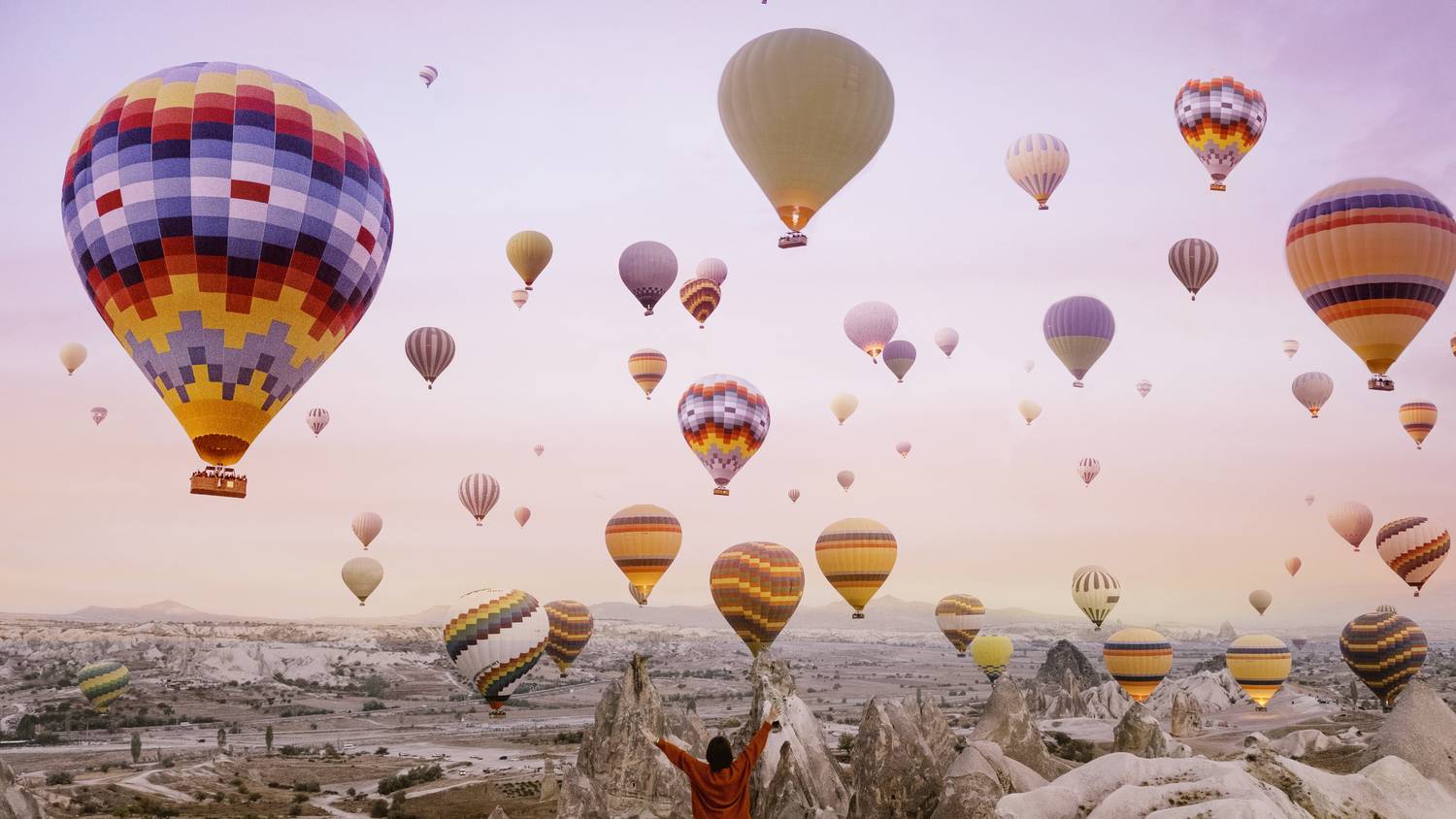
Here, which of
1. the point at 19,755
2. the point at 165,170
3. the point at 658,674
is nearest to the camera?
the point at 165,170

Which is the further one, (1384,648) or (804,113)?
(1384,648)

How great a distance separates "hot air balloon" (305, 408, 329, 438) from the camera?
7850 centimetres

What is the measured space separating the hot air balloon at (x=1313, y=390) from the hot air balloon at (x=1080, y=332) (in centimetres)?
1803

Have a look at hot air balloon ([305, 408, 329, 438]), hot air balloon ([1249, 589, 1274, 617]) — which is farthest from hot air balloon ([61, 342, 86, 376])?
hot air balloon ([1249, 589, 1274, 617])

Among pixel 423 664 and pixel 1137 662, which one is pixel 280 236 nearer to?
pixel 1137 662

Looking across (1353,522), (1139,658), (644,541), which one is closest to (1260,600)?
(1353,522)

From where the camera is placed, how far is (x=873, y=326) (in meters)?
66.8

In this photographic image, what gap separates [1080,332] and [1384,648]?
74.5 ft

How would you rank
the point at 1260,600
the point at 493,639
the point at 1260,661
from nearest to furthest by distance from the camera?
the point at 493,639, the point at 1260,661, the point at 1260,600

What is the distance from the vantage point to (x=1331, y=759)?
4456 centimetres

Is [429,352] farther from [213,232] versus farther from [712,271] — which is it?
[213,232]

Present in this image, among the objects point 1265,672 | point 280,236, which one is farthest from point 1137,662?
point 280,236

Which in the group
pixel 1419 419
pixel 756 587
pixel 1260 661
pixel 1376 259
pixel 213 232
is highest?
pixel 1376 259

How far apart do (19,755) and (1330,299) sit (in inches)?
3236
